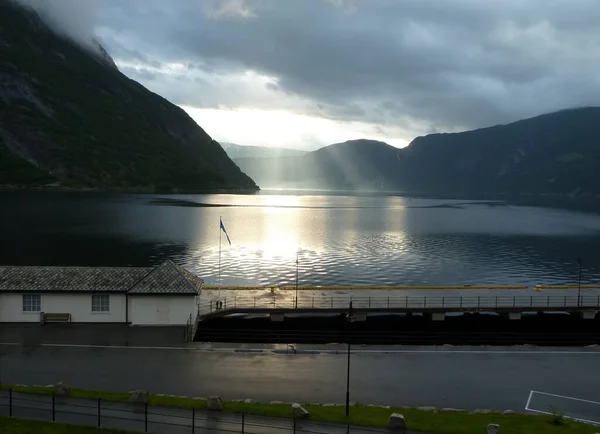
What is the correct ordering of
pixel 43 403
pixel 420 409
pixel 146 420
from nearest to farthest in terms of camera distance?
pixel 146 420 → pixel 43 403 → pixel 420 409

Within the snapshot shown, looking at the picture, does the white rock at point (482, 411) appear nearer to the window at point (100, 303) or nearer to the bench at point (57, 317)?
the window at point (100, 303)

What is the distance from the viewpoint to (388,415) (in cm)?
2748

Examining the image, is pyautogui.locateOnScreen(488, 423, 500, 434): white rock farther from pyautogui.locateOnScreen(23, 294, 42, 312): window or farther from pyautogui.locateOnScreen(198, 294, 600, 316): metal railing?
pyautogui.locateOnScreen(23, 294, 42, 312): window

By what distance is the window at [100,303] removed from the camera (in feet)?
147

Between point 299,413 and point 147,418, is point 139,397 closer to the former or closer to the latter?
point 147,418

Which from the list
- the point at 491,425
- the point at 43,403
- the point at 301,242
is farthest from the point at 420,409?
the point at 301,242

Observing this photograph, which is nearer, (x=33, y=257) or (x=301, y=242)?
(x=33, y=257)

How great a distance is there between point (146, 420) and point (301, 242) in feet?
362

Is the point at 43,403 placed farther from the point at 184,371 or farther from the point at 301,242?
the point at 301,242

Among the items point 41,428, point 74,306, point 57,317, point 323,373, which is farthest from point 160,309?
point 41,428

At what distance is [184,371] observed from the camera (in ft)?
113

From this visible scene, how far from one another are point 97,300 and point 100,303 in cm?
37

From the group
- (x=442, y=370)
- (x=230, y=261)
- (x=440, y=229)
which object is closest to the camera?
(x=442, y=370)

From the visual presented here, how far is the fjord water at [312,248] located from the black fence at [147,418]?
56.0 metres
